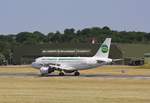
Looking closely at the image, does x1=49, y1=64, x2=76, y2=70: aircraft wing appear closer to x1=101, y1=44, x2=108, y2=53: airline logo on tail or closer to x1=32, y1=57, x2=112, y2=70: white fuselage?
x1=32, y1=57, x2=112, y2=70: white fuselage

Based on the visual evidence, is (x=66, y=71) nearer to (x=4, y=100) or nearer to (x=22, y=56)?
(x=4, y=100)

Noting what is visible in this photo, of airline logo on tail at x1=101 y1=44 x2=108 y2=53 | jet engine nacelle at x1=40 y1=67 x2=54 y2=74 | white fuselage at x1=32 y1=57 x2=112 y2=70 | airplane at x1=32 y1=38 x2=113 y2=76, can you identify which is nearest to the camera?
jet engine nacelle at x1=40 y1=67 x2=54 y2=74

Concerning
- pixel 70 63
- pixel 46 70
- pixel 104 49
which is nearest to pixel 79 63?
pixel 70 63

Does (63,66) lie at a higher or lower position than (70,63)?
lower

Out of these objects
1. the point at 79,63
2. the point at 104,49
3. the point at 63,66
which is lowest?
the point at 63,66

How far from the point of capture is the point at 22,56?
19562 centimetres

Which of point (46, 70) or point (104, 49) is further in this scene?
point (104, 49)

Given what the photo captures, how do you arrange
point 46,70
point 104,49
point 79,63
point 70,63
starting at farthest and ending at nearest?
point 104,49 < point 79,63 < point 70,63 < point 46,70

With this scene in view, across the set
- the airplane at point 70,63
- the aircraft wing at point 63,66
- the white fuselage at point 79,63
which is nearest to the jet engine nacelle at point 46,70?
the airplane at point 70,63

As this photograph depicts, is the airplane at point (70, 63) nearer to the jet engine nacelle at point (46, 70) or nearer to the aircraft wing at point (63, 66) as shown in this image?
the aircraft wing at point (63, 66)

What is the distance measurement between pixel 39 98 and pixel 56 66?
171 ft

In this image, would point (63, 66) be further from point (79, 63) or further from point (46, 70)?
point (46, 70)

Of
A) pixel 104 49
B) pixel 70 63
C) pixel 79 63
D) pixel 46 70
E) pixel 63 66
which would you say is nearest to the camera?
pixel 46 70

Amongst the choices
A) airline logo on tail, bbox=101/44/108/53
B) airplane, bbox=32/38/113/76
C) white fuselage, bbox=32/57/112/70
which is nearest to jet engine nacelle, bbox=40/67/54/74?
airplane, bbox=32/38/113/76
